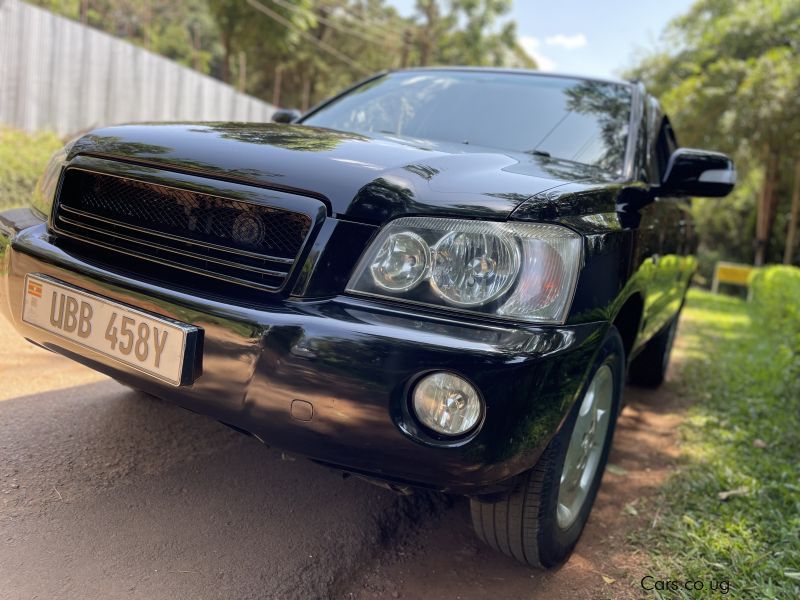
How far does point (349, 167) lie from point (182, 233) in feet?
1.56

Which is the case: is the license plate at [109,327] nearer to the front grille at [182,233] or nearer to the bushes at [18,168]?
the front grille at [182,233]

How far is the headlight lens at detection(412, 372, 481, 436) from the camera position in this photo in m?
1.50

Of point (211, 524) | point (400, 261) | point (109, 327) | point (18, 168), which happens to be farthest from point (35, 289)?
point (18, 168)

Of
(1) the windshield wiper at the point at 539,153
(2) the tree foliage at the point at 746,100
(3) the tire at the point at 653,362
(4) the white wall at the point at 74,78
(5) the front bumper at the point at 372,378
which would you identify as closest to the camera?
(5) the front bumper at the point at 372,378

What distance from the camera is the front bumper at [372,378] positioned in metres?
1.49

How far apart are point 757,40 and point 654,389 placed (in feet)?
47.7

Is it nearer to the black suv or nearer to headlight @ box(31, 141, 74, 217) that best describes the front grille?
the black suv

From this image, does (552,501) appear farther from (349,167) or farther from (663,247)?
(663,247)

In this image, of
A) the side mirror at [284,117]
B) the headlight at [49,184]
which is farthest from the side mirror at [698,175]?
the headlight at [49,184]

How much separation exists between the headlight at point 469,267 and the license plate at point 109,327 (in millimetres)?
460

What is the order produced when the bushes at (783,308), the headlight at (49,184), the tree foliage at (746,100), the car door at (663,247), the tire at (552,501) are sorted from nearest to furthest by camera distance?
the tire at (552,501) → the headlight at (49,184) → the car door at (663,247) → the bushes at (783,308) → the tree foliage at (746,100)

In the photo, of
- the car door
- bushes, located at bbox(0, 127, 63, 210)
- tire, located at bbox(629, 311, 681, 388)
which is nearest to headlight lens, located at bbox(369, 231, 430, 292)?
the car door

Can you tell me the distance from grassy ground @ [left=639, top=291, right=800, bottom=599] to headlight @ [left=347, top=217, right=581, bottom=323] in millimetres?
1084

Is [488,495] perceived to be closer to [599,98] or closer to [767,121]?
[599,98]
